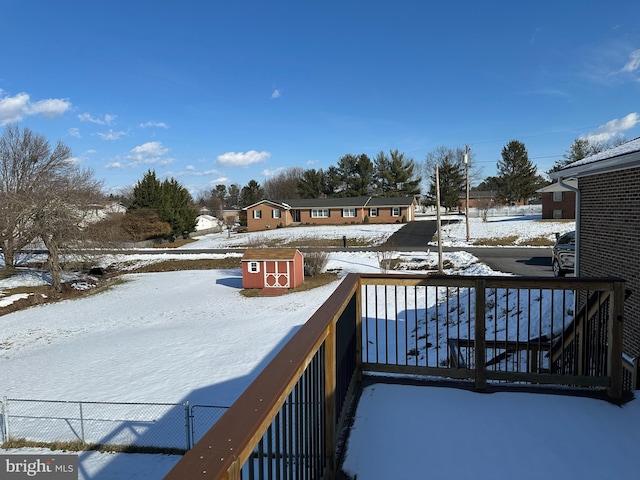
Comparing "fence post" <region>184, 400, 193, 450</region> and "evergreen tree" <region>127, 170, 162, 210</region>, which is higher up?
"evergreen tree" <region>127, 170, 162, 210</region>

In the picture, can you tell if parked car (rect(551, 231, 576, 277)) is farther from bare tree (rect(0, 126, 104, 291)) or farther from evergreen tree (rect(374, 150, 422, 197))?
evergreen tree (rect(374, 150, 422, 197))

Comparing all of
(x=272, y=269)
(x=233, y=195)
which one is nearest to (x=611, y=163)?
(x=272, y=269)

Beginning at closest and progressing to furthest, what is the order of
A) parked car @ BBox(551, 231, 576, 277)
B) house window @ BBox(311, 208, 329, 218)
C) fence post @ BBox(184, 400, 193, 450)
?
fence post @ BBox(184, 400, 193, 450) → parked car @ BBox(551, 231, 576, 277) → house window @ BBox(311, 208, 329, 218)

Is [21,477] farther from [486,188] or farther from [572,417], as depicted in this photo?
[486,188]

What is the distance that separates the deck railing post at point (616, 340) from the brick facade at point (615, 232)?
3205 millimetres

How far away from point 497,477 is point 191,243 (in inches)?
1571

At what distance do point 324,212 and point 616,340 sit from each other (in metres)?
42.4

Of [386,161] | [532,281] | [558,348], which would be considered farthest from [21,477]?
[386,161]

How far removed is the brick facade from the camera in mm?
5992

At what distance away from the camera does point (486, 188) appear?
6994 cm

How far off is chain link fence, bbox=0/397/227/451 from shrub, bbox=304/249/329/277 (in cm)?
1364

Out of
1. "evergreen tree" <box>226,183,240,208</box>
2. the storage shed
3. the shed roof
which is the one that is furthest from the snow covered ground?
"evergreen tree" <box>226,183,240,208</box>

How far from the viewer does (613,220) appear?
22.4 ft

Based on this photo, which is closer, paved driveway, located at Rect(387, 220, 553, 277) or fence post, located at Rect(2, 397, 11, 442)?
fence post, located at Rect(2, 397, 11, 442)
